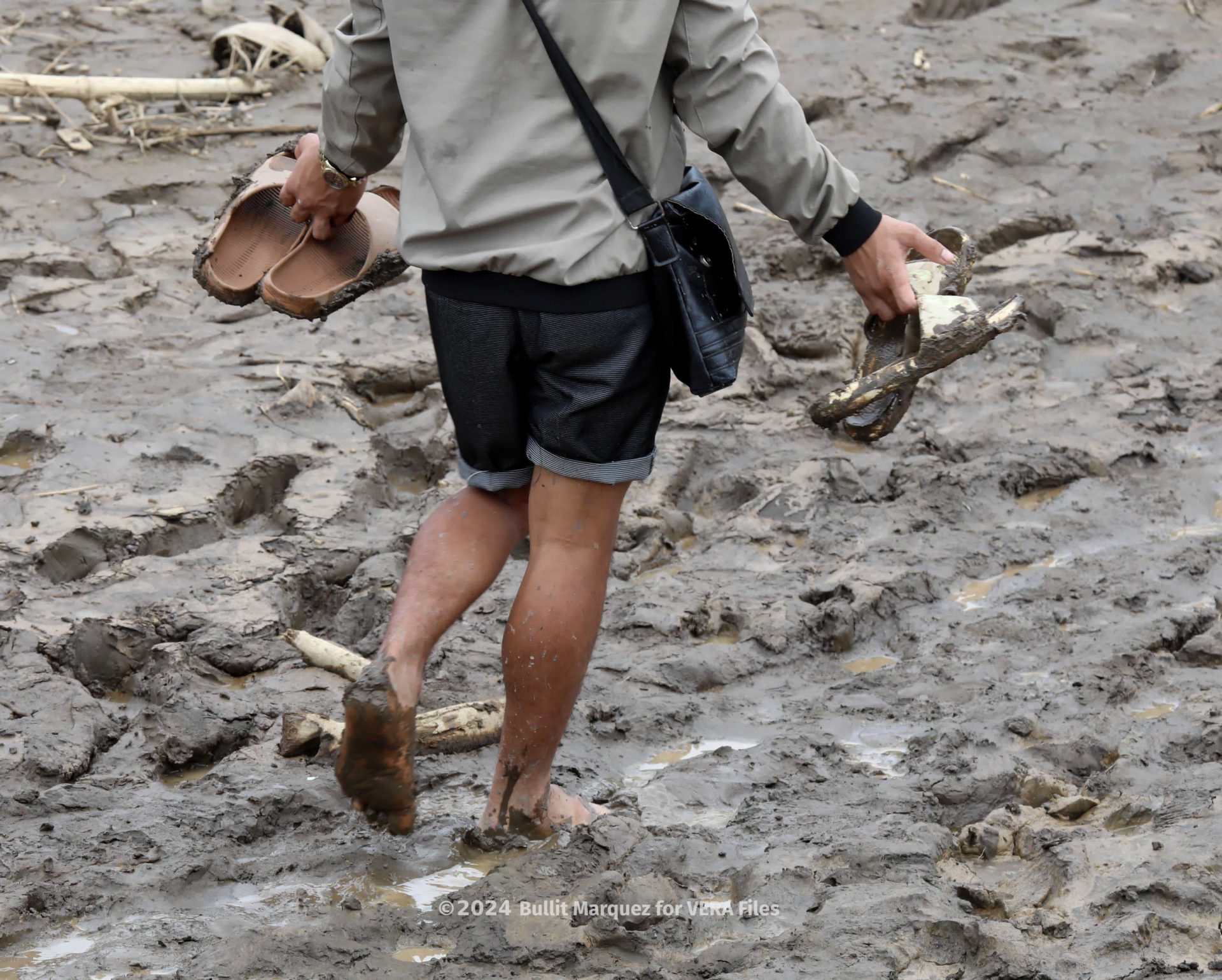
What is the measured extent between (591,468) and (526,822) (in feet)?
2.20

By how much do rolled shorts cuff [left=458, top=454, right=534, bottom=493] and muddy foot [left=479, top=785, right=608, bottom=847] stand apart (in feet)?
1.79

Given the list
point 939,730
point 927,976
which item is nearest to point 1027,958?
point 927,976

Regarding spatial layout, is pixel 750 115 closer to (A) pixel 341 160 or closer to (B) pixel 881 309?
(B) pixel 881 309

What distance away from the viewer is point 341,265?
9.28 ft

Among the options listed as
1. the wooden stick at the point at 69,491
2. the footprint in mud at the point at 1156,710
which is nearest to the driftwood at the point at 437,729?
the wooden stick at the point at 69,491

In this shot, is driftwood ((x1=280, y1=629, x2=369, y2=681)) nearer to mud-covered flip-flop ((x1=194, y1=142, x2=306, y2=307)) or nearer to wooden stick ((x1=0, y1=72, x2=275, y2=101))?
mud-covered flip-flop ((x1=194, y1=142, x2=306, y2=307))

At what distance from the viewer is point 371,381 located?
13.8 feet

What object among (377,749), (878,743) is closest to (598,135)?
(377,749)

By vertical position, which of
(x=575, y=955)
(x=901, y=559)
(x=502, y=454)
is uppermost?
(x=502, y=454)

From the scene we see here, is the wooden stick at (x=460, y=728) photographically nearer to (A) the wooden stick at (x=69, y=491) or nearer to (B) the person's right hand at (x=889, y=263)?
(B) the person's right hand at (x=889, y=263)

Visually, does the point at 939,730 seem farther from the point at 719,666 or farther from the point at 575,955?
the point at 575,955

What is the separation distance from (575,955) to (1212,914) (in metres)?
0.95

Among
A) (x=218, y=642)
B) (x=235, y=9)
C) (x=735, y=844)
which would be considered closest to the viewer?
(x=735, y=844)

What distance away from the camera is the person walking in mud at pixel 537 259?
1955 mm
